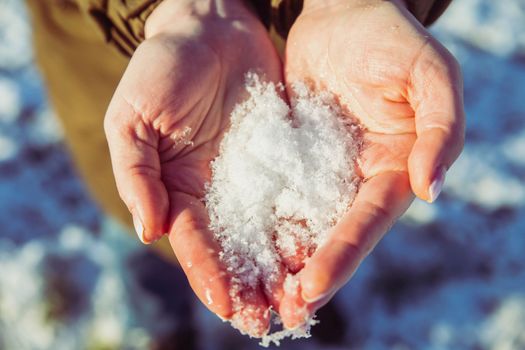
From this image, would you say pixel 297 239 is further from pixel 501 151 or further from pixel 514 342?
pixel 501 151

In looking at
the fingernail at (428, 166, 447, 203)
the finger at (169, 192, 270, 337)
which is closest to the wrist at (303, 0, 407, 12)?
the fingernail at (428, 166, 447, 203)

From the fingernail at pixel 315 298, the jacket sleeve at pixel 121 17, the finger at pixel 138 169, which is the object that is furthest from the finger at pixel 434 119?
the jacket sleeve at pixel 121 17

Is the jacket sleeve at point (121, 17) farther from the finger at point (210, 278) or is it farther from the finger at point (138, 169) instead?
the finger at point (210, 278)

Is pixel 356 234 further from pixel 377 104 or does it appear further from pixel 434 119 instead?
pixel 377 104

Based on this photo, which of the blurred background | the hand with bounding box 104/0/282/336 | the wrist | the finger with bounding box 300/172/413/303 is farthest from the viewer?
the blurred background

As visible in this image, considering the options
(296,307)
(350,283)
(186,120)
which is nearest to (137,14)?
(186,120)

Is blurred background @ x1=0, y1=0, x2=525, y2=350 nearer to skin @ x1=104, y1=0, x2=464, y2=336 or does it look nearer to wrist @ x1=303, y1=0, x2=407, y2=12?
skin @ x1=104, y1=0, x2=464, y2=336
